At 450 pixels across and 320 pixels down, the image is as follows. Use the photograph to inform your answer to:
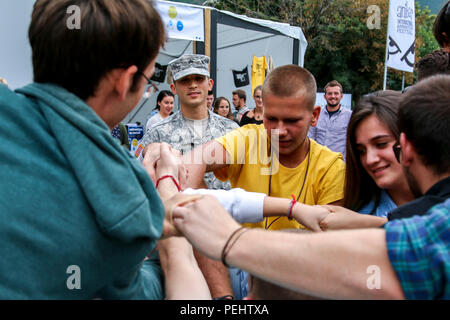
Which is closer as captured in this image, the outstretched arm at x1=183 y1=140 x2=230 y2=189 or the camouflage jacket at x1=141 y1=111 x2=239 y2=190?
the outstretched arm at x1=183 y1=140 x2=230 y2=189

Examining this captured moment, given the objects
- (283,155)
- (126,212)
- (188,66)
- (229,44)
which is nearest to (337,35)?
(229,44)

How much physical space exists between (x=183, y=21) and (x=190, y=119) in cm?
385

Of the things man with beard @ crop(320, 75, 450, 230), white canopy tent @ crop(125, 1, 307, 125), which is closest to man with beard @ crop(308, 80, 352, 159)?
white canopy tent @ crop(125, 1, 307, 125)

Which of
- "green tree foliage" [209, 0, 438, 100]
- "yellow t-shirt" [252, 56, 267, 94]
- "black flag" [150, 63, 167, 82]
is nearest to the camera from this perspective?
"black flag" [150, 63, 167, 82]

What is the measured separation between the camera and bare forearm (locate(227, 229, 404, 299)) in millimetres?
875

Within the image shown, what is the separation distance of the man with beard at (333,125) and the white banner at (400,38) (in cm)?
179

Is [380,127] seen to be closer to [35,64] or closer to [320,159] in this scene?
[320,159]

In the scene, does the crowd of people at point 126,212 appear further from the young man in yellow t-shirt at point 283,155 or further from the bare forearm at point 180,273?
the young man in yellow t-shirt at point 283,155

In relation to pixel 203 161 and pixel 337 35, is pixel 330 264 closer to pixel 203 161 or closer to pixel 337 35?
pixel 203 161

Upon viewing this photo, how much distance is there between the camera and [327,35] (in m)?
21.5

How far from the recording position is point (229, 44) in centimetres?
1146

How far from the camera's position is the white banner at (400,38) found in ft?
25.4

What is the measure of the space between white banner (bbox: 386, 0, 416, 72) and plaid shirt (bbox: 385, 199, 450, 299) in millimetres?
7574

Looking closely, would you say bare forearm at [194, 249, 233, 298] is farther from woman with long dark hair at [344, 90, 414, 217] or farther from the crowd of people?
woman with long dark hair at [344, 90, 414, 217]
